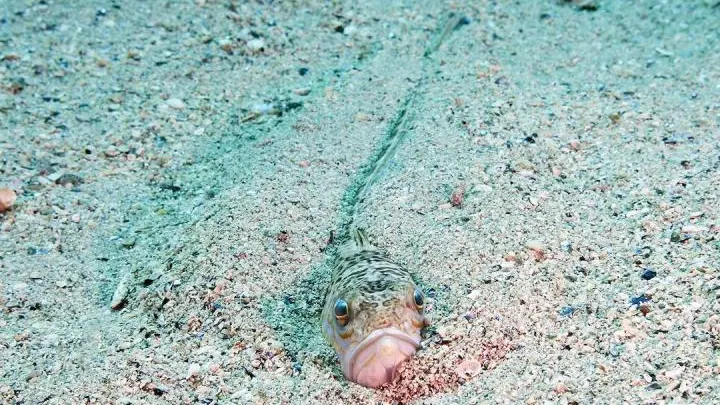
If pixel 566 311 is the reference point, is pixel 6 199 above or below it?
below

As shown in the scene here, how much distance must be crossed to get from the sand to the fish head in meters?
0.10

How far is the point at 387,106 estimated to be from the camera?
5.91m

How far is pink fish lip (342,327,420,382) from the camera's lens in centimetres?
330

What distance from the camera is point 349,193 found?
16.2 feet

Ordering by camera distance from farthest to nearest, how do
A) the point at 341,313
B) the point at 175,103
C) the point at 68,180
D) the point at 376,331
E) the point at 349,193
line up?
the point at 175,103, the point at 68,180, the point at 349,193, the point at 341,313, the point at 376,331

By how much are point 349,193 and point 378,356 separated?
1767 mm

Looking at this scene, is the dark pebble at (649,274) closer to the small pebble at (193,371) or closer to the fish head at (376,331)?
the fish head at (376,331)

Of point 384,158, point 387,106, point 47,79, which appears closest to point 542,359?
point 384,158

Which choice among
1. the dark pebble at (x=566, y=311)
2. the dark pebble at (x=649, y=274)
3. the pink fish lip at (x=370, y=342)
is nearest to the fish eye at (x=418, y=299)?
the pink fish lip at (x=370, y=342)

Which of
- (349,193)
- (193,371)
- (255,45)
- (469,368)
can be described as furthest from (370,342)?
(255,45)

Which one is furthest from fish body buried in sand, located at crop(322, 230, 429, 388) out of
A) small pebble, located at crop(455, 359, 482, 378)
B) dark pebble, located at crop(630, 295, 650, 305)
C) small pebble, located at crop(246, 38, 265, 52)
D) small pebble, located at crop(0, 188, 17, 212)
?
small pebble, located at crop(246, 38, 265, 52)

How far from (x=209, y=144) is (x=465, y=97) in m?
1.86

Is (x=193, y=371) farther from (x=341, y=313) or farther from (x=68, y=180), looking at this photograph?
(x=68, y=180)

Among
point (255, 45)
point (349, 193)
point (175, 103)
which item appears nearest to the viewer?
point (349, 193)
